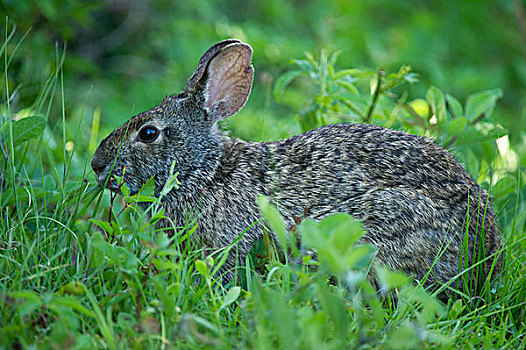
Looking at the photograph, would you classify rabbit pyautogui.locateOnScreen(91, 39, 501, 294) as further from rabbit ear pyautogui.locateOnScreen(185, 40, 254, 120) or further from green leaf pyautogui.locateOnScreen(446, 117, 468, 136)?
green leaf pyautogui.locateOnScreen(446, 117, 468, 136)

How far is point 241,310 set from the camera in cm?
285

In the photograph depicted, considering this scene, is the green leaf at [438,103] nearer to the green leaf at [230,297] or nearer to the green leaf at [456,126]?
the green leaf at [456,126]

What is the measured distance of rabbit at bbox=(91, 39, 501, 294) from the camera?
12.6 feet

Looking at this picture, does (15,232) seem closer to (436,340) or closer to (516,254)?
(436,340)

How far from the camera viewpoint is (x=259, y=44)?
7.18 metres

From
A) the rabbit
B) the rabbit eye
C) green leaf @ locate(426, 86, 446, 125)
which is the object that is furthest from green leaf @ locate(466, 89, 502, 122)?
the rabbit eye

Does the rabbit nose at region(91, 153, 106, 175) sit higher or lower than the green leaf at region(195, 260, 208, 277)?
higher

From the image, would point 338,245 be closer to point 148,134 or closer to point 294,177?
point 294,177

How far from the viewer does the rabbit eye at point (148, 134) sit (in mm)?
4332

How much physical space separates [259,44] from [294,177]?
332 cm

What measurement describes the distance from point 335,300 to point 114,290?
1.10m

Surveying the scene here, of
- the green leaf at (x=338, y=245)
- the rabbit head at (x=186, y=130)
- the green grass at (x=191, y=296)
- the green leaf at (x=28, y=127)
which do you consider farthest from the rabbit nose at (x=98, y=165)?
the green leaf at (x=338, y=245)

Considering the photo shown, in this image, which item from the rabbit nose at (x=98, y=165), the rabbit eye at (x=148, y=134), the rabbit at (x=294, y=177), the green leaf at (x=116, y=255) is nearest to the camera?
the green leaf at (x=116, y=255)

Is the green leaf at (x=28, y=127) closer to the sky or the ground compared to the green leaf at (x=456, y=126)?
closer to the sky
